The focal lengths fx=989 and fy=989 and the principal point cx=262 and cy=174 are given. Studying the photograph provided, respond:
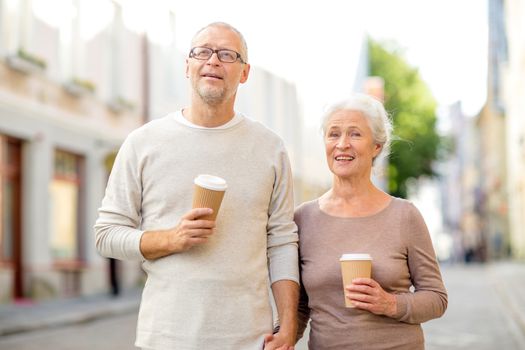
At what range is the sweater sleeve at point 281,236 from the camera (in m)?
3.59

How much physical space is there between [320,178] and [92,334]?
2908 cm

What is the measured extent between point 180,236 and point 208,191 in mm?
214

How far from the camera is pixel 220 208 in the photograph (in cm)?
344

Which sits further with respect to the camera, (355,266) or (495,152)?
(495,152)

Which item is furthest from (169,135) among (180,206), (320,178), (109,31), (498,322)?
(320,178)

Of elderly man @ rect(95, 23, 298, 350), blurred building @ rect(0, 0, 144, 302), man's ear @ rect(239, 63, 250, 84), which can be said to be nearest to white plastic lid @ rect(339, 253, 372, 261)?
elderly man @ rect(95, 23, 298, 350)

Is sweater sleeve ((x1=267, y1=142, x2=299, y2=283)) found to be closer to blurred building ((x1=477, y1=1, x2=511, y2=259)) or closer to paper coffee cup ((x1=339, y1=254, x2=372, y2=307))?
paper coffee cup ((x1=339, y1=254, x2=372, y2=307))

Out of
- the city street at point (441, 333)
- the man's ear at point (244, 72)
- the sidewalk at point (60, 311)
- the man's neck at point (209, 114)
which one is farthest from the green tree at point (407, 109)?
the man's neck at point (209, 114)

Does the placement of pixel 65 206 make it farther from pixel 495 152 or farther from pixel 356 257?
pixel 495 152

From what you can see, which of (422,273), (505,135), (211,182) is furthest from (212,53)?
(505,135)

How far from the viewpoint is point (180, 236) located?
10.8 feet

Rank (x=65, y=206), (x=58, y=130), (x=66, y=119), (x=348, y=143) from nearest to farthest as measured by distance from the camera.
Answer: (x=348, y=143) → (x=58, y=130) → (x=66, y=119) → (x=65, y=206)

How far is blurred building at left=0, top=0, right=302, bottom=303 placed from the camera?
18672 mm

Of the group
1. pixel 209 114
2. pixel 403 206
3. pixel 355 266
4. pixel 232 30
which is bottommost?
pixel 355 266
